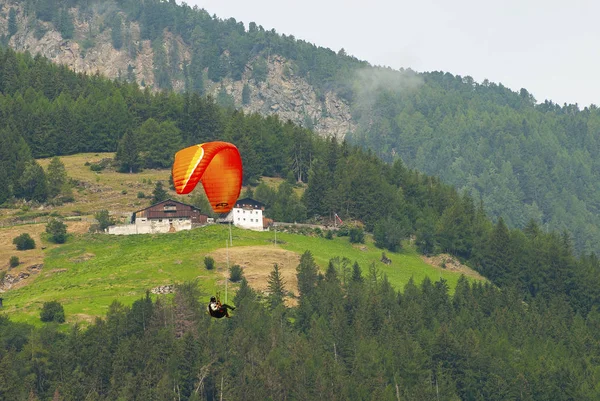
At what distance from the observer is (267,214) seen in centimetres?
17100

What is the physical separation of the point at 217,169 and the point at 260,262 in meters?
75.9

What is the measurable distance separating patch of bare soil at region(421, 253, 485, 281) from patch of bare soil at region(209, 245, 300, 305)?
1165 inches

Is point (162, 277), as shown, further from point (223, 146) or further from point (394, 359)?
point (223, 146)

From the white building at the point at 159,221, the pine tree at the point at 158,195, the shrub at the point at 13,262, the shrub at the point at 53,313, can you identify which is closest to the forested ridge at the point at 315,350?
the shrub at the point at 53,313

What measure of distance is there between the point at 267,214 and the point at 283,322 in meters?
50.1

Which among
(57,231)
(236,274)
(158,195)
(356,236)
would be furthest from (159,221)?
(356,236)

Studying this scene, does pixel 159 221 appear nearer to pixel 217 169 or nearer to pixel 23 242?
pixel 23 242

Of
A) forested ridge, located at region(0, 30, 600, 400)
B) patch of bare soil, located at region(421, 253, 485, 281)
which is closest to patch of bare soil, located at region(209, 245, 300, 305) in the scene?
forested ridge, located at region(0, 30, 600, 400)

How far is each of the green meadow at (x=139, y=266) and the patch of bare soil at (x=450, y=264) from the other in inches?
77.9

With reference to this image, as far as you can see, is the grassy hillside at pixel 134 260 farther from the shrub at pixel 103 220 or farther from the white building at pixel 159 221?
the white building at pixel 159 221

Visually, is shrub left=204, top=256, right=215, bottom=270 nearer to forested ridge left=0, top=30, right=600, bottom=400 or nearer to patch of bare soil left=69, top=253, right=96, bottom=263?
forested ridge left=0, top=30, right=600, bottom=400

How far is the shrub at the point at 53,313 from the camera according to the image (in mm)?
119125

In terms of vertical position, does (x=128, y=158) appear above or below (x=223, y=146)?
below

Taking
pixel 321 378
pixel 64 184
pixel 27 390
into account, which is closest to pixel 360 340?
pixel 321 378
